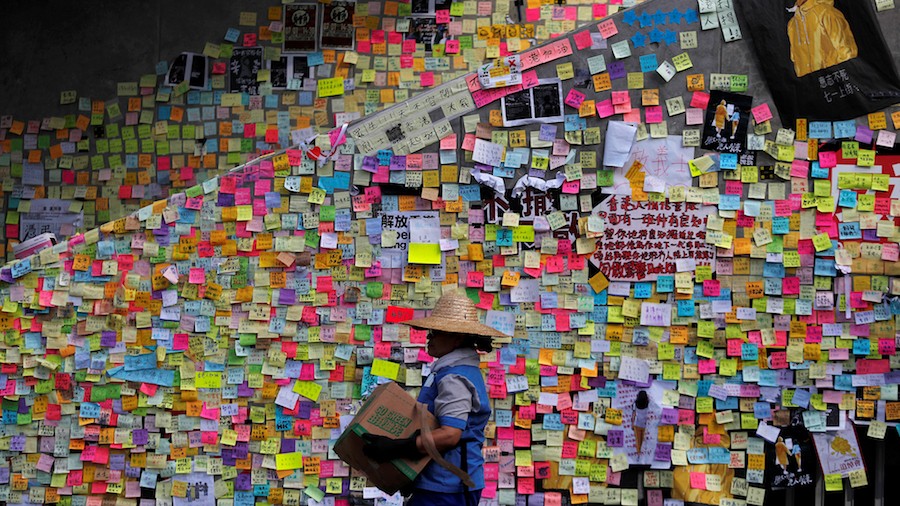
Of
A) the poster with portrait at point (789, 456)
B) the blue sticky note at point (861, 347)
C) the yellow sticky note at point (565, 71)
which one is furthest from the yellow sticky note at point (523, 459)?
the yellow sticky note at point (565, 71)

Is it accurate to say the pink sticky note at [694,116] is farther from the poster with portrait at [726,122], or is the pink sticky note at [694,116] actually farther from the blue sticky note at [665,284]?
the blue sticky note at [665,284]

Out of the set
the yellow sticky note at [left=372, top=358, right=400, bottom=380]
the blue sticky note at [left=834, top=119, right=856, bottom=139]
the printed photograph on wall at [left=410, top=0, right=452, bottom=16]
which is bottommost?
the yellow sticky note at [left=372, top=358, right=400, bottom=380]

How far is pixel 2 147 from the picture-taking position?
848 cm

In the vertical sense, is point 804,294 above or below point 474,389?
above

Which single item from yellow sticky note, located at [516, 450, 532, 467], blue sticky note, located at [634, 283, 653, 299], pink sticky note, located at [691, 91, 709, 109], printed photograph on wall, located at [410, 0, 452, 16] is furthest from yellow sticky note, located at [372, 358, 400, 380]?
printed photograph on wall, located at [410, 0, 452, 16]

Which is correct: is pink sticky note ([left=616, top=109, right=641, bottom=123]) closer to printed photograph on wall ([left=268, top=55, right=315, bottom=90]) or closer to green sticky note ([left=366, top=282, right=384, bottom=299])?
green sticky note ([left=366, top=282, right=384, bottom=299])

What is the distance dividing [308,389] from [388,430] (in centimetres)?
212

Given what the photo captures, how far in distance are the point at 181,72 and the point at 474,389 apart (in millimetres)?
5037

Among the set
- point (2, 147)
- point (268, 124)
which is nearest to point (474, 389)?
point (268, 124)

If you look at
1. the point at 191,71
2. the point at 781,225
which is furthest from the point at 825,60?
the point at 191,71

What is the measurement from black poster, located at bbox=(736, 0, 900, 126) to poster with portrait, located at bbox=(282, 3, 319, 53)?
3604 millimetres

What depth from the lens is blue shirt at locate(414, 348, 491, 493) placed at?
4.45 meters

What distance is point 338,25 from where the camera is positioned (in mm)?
8195

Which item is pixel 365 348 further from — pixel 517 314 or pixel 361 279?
pixel 517 314
